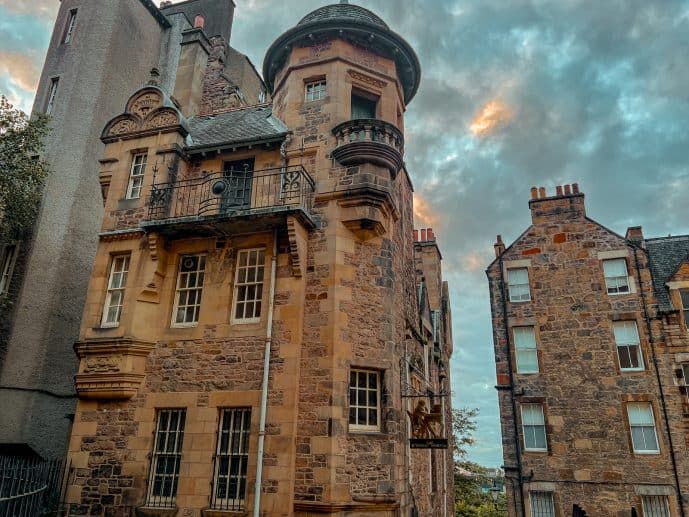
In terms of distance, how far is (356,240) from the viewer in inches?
523

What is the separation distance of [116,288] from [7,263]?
6.66 meters

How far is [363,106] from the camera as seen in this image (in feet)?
52.5

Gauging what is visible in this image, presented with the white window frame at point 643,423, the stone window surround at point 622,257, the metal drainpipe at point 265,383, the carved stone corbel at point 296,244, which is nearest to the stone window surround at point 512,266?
the stone window surround at point 622,257

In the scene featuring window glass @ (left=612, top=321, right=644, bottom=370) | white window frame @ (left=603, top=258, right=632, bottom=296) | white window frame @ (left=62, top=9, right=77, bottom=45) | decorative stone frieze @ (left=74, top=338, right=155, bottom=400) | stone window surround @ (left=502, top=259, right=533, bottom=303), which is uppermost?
white window frame @ (left=62, top=9, right=77, bottom=45)

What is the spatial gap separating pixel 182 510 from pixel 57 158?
545 inches

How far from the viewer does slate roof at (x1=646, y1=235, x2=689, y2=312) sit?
1889 centimetres

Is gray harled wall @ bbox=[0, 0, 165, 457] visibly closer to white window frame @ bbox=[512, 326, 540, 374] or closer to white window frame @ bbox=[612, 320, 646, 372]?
white window frame @ bbox=[512, 326, 540, 374]

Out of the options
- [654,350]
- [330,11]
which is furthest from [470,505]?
[330,11]

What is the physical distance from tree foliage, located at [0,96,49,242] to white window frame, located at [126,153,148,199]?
4.42 metres

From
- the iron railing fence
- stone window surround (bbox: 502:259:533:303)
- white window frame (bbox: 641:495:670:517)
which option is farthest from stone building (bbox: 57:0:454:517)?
white window frame (bbox: 641:495:670:517)

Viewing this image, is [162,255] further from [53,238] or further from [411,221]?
[411,221]

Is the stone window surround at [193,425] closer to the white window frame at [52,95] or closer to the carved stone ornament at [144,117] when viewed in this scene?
the carved stone ornament at [144,117]

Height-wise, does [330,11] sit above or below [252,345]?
above

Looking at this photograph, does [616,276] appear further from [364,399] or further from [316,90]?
[316,90]
